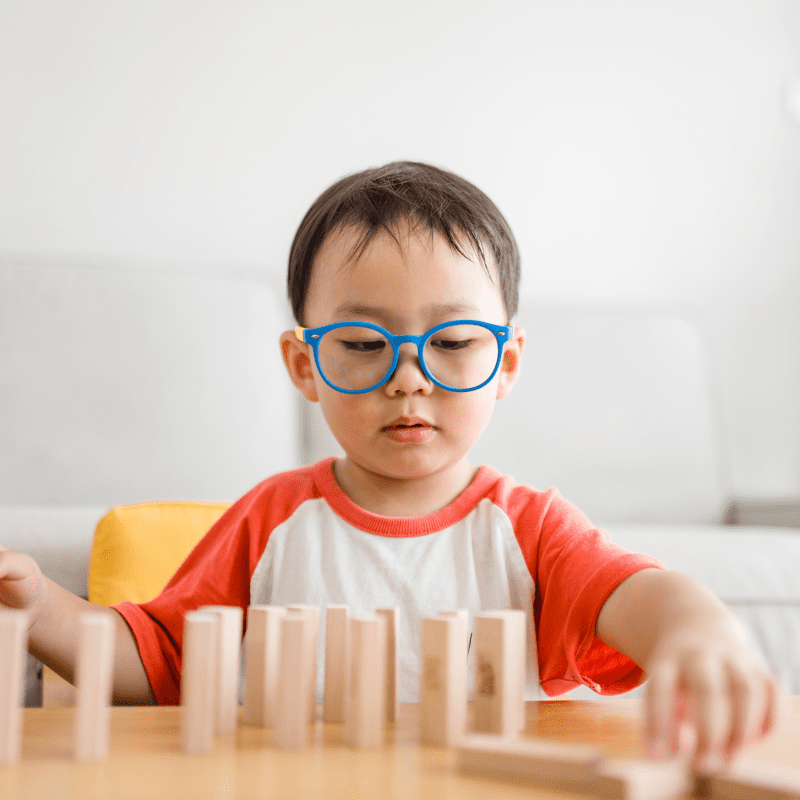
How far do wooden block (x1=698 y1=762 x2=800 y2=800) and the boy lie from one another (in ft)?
0.99

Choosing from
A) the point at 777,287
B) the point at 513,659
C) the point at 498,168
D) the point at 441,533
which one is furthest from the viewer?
the point at 777,287

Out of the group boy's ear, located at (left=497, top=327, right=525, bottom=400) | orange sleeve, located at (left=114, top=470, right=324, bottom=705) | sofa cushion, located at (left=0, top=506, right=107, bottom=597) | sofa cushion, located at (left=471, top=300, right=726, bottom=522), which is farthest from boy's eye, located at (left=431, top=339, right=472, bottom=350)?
sofa cushion, located at (left=471, top=300, right=726, bottom=522)

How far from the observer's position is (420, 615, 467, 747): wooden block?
0.50 m

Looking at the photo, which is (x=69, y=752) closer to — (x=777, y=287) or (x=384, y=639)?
(x=384, y=639)

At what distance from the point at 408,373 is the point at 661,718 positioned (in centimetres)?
48

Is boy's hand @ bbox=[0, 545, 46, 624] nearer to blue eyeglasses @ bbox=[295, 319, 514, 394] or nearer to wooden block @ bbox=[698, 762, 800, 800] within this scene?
blue eyeglasses @ bbox=[295, 319, 514, 394]

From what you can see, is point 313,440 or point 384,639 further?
point 313,440

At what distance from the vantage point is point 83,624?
0.44 metres

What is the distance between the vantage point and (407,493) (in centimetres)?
95

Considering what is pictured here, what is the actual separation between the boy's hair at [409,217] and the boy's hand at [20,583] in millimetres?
425

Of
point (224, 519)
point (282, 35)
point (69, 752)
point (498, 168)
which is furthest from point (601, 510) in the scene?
point (69, 752)

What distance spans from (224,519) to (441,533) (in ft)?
0.84

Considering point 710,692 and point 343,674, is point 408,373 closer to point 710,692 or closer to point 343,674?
point 343,674

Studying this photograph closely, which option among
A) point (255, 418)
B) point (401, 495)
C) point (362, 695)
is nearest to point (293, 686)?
point (362, 695)
